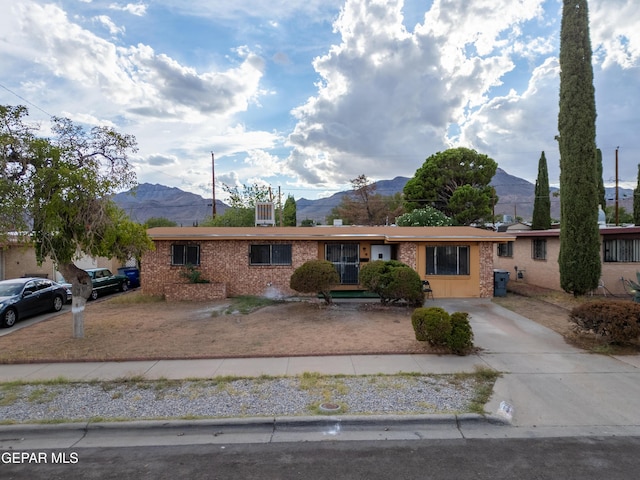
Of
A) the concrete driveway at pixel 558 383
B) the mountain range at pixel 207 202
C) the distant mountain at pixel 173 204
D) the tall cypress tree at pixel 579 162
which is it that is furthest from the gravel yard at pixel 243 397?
the mountain range at pixel 207 202

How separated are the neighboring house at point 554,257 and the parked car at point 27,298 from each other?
1879 cm

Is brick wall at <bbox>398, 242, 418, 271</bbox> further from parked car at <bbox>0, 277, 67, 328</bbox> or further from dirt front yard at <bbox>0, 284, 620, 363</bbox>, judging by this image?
parked car at <bbox>0, 277, 67, 328</bbox>

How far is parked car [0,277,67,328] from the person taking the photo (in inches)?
488

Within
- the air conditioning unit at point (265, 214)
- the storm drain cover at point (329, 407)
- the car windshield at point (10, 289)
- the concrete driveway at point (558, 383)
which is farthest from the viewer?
the air conditioning unit at point (265, 214)

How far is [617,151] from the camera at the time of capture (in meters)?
36.4

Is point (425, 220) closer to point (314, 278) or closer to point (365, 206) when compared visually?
point (314, 278)

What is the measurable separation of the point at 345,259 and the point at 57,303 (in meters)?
11.1

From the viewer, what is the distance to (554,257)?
18609 millimetres

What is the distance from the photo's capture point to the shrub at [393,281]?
13148 millimetres

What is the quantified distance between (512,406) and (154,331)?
8749mm

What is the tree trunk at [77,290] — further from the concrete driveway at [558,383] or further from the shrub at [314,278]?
the concrete driveway at [558,383]

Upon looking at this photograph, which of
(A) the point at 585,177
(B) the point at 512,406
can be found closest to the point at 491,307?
(A) the point at 585,177

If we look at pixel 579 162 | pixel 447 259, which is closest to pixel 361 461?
pixel 447 259

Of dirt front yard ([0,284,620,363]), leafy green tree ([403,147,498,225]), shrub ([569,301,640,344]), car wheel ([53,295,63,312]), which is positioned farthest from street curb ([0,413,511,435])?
leafy green tree ([403,147,498,225])
